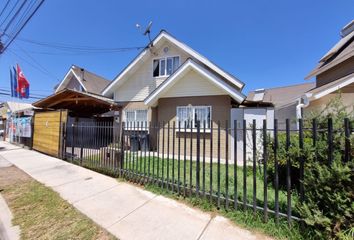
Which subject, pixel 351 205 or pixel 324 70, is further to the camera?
pixel 324 70

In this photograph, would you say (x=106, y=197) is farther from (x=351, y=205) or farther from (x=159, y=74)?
(x=159, y=74)

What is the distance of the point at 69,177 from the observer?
6.08 metres

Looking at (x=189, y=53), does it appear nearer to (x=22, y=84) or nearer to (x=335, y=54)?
(x=335, y=54)

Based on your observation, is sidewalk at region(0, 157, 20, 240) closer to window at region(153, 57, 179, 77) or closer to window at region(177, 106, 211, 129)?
window at region(177, 106, 211, 129)

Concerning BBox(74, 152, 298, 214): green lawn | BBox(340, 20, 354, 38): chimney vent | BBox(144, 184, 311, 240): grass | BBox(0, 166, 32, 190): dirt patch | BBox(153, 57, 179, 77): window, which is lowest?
BBox(0, 166, 32, 190): dirt patch

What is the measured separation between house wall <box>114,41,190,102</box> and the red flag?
1052 cm

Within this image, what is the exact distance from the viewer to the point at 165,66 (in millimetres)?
12148

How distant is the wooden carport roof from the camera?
10.5m

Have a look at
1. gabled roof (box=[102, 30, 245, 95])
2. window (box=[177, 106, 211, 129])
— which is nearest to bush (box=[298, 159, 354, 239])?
window (box=[177, 106, 211, 129])

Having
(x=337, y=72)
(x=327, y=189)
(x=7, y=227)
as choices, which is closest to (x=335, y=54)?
(x=337, y=72)

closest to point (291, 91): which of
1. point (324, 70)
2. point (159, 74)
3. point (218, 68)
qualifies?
→ point (324, 70)

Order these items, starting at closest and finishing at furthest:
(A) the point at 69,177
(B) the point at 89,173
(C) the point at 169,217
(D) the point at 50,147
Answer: (C) the point at 169,217
(A) the point at 69,177
(B) the point at 89,173
(D) the point at 50,147

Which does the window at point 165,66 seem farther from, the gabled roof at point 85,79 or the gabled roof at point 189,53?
the gabled roof at point 85,79

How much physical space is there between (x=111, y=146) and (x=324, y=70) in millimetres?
13023
